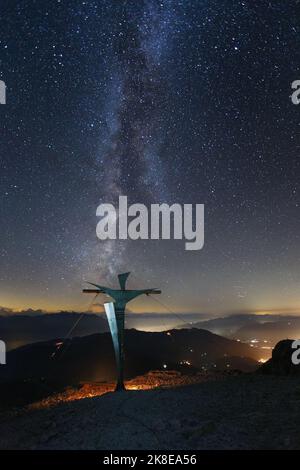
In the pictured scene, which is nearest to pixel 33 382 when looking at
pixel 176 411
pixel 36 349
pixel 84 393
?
pixel 84 393

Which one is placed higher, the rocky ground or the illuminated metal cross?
Answer: the illuminated metal cross

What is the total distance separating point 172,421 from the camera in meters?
10.9

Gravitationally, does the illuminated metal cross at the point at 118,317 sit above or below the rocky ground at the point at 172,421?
above

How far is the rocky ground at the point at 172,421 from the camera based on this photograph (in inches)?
373

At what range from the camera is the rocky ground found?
9477 mm

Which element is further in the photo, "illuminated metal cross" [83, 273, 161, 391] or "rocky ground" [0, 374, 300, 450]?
"illuminated metal cross" [83, 273, 161, 391]

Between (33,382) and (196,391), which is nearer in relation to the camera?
(196,391)

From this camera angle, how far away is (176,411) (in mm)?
11805

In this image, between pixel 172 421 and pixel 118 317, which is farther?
pixel 118 317

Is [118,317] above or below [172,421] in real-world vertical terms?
above

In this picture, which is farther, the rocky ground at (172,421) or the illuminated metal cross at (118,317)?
the illuminated metal cross at (118,317)

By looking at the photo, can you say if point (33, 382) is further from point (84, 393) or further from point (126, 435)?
point (126, 435)

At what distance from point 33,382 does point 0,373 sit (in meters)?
56.2
